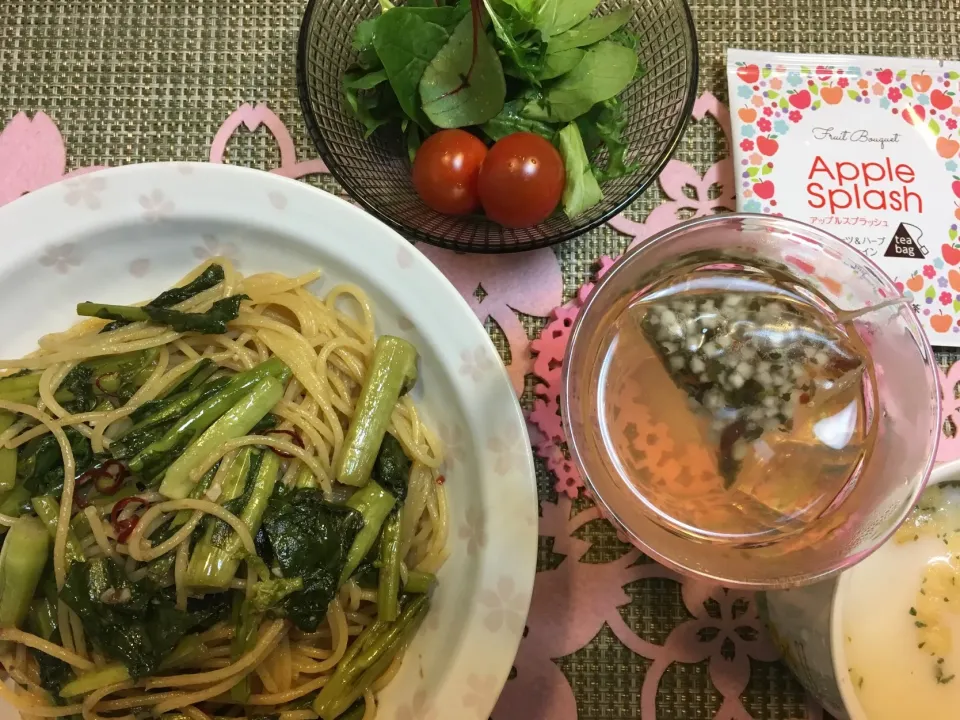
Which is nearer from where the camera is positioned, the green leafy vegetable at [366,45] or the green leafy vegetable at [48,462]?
the green leafy vegetable at [48,462]

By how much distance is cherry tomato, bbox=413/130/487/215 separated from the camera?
5.17ft

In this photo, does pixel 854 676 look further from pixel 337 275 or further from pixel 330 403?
pixel 337 275

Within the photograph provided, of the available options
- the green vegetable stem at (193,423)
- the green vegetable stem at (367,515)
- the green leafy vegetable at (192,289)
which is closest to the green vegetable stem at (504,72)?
the green leafy vegetable at (192,289)

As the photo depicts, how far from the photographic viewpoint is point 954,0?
193 centimetres

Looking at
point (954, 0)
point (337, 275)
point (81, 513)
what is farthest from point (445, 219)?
point (954, 0)

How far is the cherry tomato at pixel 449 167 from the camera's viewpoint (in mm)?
1575

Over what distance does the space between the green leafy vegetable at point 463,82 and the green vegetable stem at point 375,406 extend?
21.1 inches

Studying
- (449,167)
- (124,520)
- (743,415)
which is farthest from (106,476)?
(743,415)

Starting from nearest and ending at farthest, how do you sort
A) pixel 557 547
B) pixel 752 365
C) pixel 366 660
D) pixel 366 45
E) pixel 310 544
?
1. pixel 752 365
2. pixel 310 544
3. pixel 366 660
4. pixel 366 45
5. pixel 557 547

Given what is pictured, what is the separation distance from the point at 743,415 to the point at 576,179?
0.65 metres

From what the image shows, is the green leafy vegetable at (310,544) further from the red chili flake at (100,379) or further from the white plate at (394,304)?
the red chili flake at (100,379)

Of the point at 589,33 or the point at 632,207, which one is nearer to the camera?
the point at 589,33

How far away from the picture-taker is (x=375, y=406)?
1.52 m

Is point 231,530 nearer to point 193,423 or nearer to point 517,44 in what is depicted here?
point 193,423
